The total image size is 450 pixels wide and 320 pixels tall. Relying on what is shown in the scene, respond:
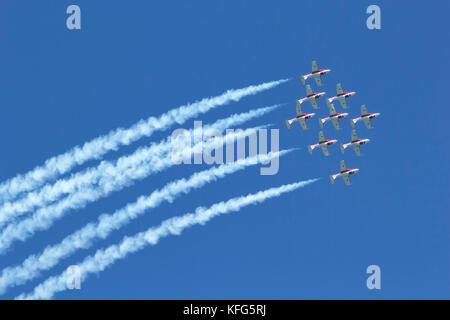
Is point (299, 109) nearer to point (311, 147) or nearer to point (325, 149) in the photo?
point (311, 147)

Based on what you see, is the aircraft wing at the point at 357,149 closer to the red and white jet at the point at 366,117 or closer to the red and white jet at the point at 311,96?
the red and white jet at the point at 366,117

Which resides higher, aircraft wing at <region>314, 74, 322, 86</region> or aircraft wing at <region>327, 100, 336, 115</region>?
aircraft wing at <region>314, 74, 322, 86</region>

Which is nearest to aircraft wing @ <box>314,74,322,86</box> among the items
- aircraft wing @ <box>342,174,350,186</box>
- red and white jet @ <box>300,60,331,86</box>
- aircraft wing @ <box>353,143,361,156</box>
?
red and white jet @ <box>300,60,331,86</box>

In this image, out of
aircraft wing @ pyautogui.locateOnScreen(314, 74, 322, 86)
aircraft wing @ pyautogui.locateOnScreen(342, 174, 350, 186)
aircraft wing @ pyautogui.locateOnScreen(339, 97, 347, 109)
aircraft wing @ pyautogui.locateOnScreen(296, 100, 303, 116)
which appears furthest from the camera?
aircraft wing @ pyautogui.locateOnScreen(339, 97, 347, 109)

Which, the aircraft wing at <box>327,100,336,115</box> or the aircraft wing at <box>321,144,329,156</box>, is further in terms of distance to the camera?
the aircraft wing at <box>327,100,336,115</box>

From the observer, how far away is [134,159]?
364 feet

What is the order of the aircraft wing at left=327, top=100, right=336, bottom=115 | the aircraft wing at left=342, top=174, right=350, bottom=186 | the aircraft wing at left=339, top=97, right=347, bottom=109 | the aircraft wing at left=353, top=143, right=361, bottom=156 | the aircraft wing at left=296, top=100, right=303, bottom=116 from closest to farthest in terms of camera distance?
the aircraft wing at left=342, top=174, right=350, bottom=186, the aircraft wing at left=296, top=100, right=303, bottom=116, the aircraft wing at left=327, top=100, right=336, bottom=115, the aircraft wing at left=353, top=143, right=361, bottom=156, the aircraft wing at left=339, top=97, right=347, bottom=109

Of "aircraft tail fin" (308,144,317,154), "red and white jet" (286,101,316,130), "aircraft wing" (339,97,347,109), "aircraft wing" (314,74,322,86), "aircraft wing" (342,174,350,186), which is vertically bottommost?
"aircraft wing" (342,174,350,186)

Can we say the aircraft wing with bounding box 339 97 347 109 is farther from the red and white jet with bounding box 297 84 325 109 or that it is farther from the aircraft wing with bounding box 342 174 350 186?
the aircraft wing with bounding box 342 174 350 186
